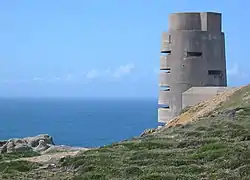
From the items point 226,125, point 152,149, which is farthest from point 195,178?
point 226,125

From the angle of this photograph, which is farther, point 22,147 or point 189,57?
point 189,57

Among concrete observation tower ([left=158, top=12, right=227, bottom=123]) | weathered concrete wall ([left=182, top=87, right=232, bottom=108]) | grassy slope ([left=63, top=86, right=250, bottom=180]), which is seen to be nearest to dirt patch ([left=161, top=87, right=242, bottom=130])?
weathered concrete wall ([left=182, top=87, right=232, bottom=108])

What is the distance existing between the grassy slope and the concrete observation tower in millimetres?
15937

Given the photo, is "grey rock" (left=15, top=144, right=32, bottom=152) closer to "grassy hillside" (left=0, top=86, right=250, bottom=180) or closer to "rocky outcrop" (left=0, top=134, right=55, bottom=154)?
"rocky outcrop" (left=0, top=134, right=55, bottom=154)

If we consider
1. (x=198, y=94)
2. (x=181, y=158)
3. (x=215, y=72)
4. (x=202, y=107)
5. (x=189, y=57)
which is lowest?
(x=181, y=158)

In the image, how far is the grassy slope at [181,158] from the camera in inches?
503

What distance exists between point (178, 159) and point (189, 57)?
24.0m

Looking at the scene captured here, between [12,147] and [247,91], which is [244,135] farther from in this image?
[12,147]

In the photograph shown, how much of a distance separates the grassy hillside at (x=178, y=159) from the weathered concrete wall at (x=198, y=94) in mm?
13115

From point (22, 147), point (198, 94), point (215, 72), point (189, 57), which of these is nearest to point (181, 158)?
point (22, 147)

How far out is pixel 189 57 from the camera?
38250mm

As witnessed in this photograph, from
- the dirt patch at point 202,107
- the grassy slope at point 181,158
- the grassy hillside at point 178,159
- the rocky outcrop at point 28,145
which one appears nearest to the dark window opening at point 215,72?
the dirt patch at point 202,107

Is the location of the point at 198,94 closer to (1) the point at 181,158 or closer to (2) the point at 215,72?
(2) the point at 215,72

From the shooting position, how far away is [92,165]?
1480 centimetres
